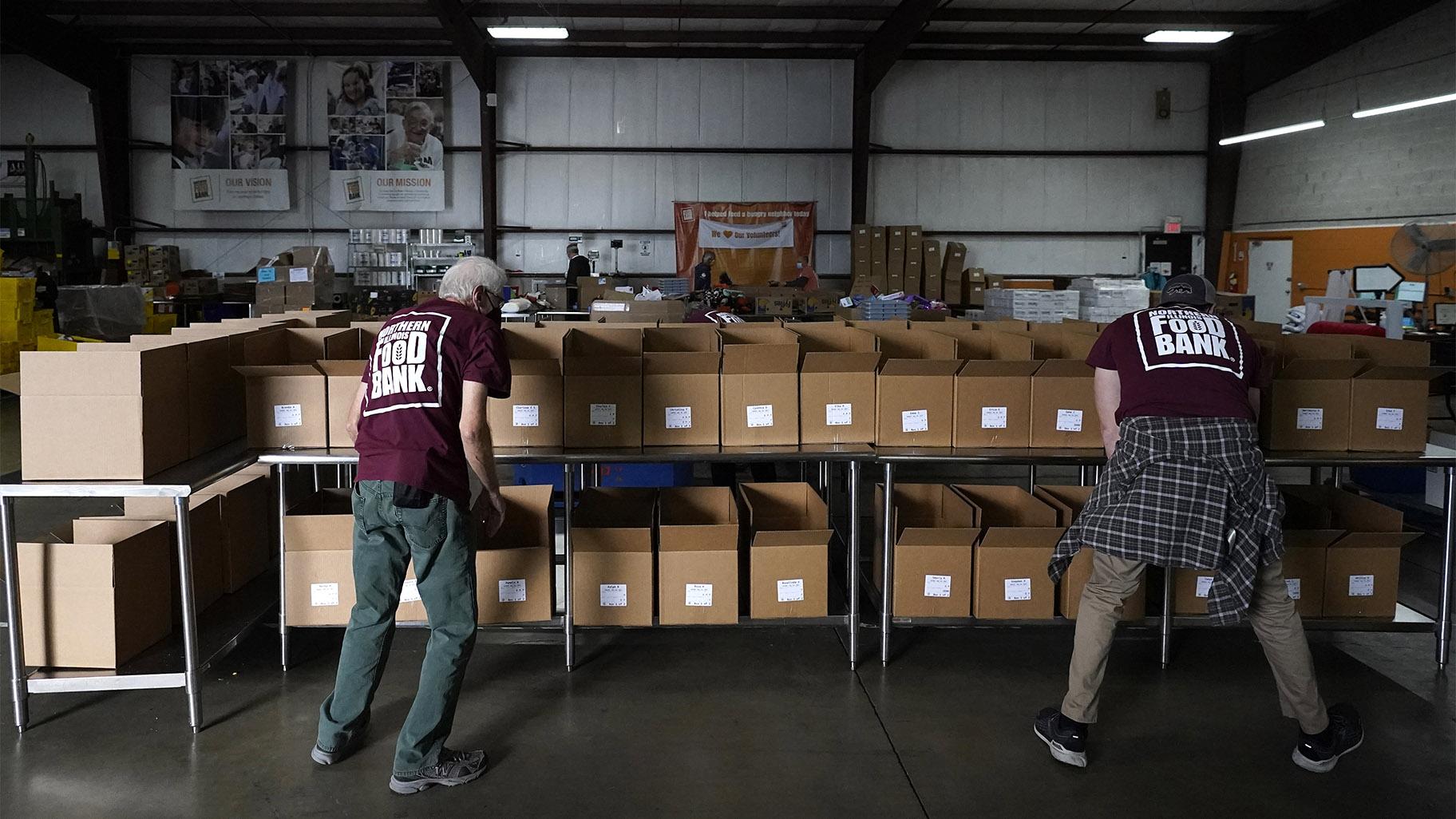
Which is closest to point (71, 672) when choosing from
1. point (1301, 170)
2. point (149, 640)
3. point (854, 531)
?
point (149, 640)

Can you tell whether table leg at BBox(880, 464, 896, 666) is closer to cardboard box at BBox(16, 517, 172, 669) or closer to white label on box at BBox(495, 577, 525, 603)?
white label on box at BBox(495, 577, 525, 603)

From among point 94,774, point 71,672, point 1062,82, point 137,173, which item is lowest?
point 94,774

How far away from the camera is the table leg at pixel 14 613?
9.50 feet

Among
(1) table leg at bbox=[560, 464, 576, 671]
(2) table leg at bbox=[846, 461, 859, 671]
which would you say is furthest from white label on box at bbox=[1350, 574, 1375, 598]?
(1) table leg at bbox=[560, 464, 576, 671]

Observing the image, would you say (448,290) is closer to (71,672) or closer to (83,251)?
(71,672)

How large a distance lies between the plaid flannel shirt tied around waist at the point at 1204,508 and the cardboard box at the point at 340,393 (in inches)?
94.7

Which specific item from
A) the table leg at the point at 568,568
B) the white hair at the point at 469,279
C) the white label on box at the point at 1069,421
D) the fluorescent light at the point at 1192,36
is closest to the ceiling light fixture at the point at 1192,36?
the fluorescent light at the point at 1192,36

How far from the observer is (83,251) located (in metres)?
13.6

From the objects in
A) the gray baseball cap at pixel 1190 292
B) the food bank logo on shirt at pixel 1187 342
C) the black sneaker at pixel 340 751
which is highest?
the gray baseball cap at pixel 1190 292

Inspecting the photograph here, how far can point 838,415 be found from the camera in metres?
3.63

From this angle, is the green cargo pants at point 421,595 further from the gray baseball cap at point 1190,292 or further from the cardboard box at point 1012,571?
the gray baseball cap at point 1190,292

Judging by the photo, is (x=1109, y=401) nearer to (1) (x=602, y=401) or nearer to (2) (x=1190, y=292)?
(2) (x=1190, y=292)

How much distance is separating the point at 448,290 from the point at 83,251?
1335 centimetres

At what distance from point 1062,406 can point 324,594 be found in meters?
2.62
